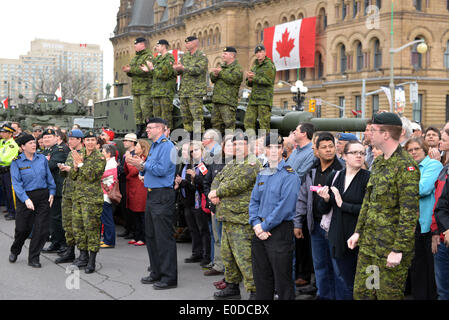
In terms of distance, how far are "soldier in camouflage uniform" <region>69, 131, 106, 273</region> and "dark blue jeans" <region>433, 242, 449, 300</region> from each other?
4729mm

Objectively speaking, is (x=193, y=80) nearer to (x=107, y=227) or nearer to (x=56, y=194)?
(x=107, y=227)

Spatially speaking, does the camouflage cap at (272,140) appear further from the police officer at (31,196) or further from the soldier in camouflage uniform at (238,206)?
the police officer at (31,196)

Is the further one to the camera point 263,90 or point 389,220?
point 263,90

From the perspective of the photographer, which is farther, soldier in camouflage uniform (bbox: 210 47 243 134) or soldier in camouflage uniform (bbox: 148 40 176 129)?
soldier in camouflage uniform (bbox: 148 40 176 129)

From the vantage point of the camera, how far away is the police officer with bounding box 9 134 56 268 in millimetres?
8703

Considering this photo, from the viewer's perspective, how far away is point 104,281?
7793mm

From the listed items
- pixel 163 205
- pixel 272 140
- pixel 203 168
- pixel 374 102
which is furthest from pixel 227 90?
pixel 374 102

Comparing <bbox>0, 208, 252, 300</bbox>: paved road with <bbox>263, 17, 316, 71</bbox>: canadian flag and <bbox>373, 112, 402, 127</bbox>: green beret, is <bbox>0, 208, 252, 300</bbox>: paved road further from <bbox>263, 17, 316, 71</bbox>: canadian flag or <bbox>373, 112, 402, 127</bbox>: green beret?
<bbox>263, 17, 316, 71</bbox>: canadian flag

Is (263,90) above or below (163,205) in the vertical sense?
above

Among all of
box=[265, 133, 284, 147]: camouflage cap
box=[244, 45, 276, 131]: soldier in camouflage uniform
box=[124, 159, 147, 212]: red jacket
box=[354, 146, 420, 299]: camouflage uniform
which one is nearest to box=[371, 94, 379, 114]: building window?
box=[244, 45, 276, 131]: soldier in camouflage uniform

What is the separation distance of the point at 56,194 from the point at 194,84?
3251 mm

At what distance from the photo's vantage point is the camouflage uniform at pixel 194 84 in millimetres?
10750

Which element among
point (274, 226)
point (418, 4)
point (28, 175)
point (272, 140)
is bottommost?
point (274, 226)

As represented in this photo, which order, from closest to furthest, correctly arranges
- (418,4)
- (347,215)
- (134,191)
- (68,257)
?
(347,215) < (68,257) < (134,191) < (418,4)
